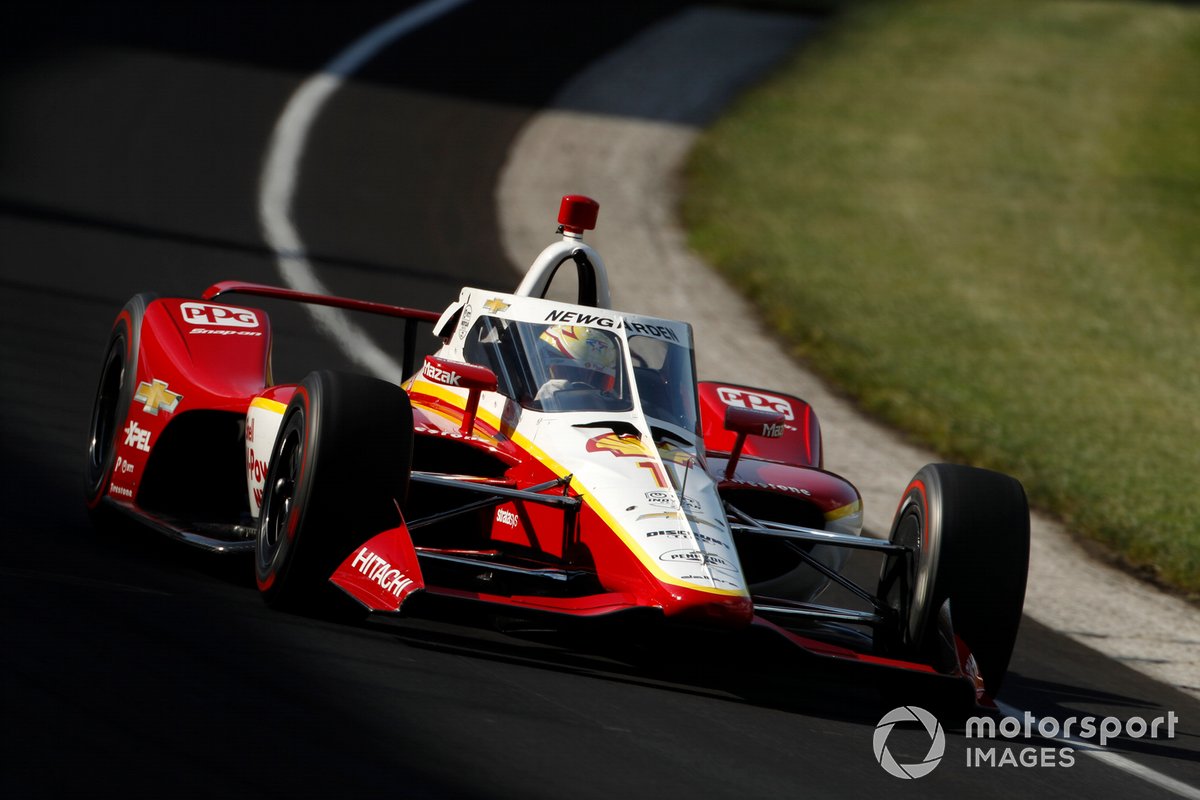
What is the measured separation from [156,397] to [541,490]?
227 centimetres

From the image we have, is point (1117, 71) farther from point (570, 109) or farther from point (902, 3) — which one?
point (570, 109)

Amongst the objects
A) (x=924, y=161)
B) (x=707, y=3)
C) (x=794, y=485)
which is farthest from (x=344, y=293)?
(x=707, y=3)

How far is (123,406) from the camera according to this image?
26.9ft

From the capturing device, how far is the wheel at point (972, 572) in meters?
6.84

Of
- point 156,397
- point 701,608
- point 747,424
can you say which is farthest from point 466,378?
point 156,397

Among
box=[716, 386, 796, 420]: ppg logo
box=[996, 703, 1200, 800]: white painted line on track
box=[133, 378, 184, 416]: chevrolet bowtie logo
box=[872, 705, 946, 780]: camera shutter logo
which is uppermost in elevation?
box=[716, 386, 796, 420]: ppg logo

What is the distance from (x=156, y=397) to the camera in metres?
8.09

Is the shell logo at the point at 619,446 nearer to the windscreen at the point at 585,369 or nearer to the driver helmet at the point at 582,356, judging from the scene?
the windscreen at the point at 585,369

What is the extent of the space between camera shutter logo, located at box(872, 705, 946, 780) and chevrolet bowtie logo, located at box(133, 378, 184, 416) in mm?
3536

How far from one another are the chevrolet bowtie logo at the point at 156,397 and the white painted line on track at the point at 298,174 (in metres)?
3.16

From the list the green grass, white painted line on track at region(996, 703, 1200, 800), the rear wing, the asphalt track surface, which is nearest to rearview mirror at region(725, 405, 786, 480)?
the asphalt track surface

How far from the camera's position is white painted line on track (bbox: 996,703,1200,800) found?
6.39m

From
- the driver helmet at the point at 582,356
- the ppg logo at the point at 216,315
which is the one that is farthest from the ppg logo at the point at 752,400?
the ppg logo at the point at 216,315

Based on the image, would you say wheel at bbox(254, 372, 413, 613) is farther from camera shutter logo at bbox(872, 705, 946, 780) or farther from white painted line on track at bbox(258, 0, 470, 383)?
white painted line on track at bbox(258, 0, 470, 383)
